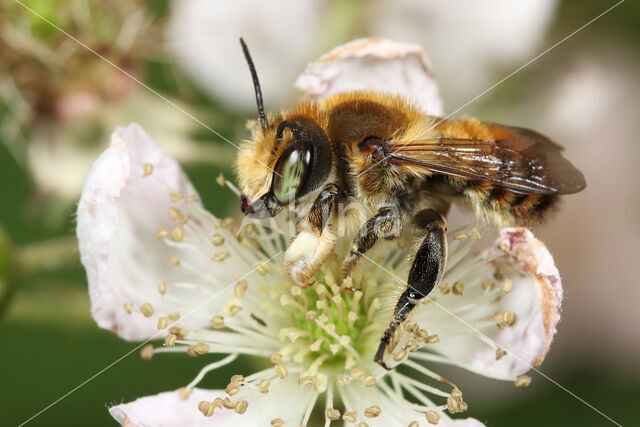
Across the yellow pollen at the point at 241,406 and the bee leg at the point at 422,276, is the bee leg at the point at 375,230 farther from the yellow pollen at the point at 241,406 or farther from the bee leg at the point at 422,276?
the yellow pollen at the point at 241,406

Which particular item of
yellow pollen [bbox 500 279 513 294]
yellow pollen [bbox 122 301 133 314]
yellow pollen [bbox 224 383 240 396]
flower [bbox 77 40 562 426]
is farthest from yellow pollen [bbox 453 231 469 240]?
yellow pollen [bbox 122 301 133 314]

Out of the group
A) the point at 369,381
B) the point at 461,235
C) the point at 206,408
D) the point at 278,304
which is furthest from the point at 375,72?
the point at 206,408

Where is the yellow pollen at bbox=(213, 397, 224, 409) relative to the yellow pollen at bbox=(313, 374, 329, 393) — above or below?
below

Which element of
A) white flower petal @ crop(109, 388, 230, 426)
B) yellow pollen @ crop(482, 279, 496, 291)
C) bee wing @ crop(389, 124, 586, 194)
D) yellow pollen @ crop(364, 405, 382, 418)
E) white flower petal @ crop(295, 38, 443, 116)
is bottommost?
white flower petal @ crop(109, 388, 230, 426)

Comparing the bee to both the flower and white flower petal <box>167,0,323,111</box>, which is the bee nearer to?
the flower

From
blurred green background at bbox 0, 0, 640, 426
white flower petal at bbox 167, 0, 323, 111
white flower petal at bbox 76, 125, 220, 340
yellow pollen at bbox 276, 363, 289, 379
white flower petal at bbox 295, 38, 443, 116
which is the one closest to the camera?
white flower petal at bbox 76, 125, 220, 340

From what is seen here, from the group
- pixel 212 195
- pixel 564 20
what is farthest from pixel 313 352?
pixel 564 20

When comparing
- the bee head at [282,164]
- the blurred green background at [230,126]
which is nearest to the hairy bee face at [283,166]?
the bee head at [282,164]

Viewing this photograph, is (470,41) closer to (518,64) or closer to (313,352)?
(518,64)
